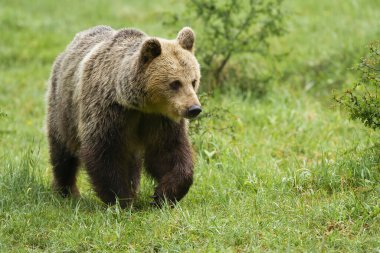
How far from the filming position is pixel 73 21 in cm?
1534

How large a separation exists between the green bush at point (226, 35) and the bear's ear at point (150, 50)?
11.9 ft

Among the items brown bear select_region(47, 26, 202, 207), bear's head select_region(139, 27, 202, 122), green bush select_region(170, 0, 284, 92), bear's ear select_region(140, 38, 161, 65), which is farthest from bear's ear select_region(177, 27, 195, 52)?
green bush select_region(170, 0, 284, 92)

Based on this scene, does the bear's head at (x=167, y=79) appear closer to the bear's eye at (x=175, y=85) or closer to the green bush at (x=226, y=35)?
the bear's eye at (x=175, y=85)

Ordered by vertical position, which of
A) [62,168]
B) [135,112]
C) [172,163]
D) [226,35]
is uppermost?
[226,35]

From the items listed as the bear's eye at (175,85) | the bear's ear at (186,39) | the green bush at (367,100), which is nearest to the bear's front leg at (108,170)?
the bear's eye at (175,85)

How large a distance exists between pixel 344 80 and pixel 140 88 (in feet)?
17.1

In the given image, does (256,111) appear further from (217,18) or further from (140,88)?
(140,88)

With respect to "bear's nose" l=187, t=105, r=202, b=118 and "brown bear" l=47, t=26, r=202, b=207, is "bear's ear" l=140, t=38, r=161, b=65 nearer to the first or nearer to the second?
"brown bear" l=47, t=26, r=202, b=207

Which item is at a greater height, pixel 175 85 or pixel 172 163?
pixel 175 85

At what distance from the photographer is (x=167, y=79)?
586 cm

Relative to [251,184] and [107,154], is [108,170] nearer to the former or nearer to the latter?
[107,154]

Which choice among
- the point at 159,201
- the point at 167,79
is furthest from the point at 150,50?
the point at 159,201

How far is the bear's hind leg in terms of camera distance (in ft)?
23.8

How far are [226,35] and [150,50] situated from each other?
4.08m
